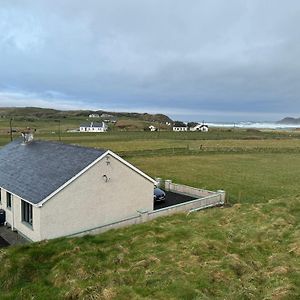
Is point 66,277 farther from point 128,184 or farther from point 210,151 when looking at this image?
point 210,151

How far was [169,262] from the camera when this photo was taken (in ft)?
44.4

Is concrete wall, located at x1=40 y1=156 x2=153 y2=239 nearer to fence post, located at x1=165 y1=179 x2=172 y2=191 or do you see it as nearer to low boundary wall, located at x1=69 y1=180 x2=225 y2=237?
low boundary wall, located at x1=69 y1=180 x2=225 y2=237

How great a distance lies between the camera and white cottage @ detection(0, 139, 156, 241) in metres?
18.8

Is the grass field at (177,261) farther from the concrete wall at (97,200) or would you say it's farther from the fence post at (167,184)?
the fence post at (167,184)

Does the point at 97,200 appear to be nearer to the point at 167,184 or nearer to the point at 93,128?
the point at 167,184

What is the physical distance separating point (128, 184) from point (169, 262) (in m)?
9.29

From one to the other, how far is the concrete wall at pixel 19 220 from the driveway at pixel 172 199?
981cm

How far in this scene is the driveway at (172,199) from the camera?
27.0m

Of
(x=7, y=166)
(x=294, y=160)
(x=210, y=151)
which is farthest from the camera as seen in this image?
(x=210, y=151)

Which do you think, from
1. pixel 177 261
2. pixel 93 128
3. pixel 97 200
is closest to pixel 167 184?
pixel 97 200

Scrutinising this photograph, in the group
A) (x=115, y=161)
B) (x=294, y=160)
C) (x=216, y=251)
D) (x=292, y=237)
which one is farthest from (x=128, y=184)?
(x=294, y=160)

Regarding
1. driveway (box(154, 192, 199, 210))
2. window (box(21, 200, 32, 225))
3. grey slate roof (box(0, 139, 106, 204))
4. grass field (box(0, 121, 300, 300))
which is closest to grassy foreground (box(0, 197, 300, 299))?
grass field (box(0, 121, 300, 300))

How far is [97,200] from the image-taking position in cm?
2073

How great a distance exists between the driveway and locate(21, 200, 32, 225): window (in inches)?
379
